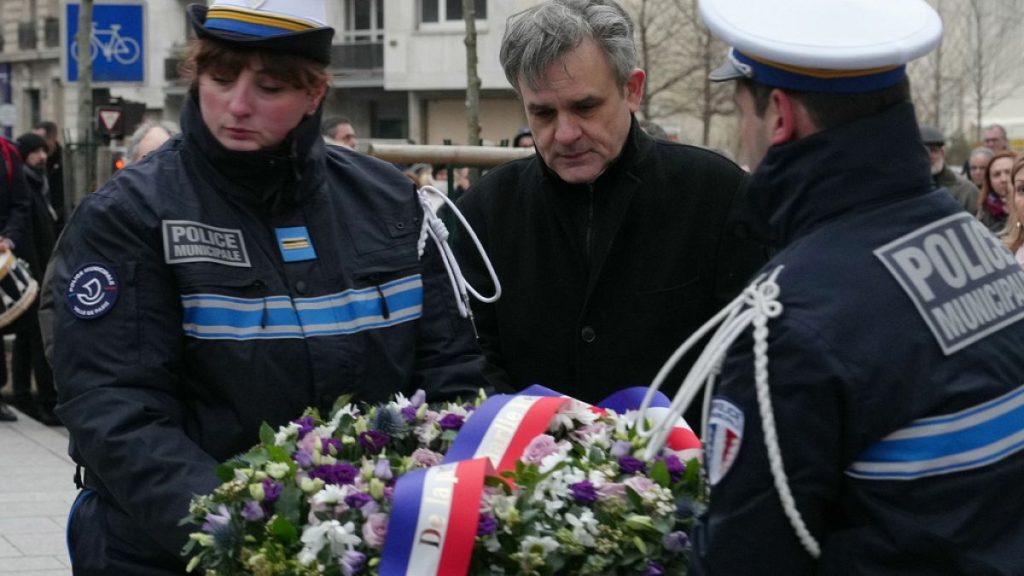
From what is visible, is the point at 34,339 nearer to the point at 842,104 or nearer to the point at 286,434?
the point at 286,434

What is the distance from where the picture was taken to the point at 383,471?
2822 mm

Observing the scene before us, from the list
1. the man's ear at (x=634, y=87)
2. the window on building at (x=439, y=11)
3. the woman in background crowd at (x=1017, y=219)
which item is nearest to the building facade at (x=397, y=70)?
the window on building at (x=439, y=11)

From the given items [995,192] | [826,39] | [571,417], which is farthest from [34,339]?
[826,39]

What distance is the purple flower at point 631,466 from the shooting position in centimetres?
280

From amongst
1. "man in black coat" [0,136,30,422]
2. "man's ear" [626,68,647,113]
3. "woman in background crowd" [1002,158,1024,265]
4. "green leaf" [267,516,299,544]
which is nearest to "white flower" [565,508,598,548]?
"green leaf" [267,516,299,544]

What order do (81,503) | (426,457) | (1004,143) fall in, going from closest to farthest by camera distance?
1. (426,457)
2. (81,503)
3. (1004,143)

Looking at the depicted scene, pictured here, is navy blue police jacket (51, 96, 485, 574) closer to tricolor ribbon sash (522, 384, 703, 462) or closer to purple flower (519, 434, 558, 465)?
tricolor ribbon sash (522, 384, 703, 462)

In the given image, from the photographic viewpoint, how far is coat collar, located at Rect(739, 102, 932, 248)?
241 centimetres

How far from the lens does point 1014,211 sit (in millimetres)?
7789

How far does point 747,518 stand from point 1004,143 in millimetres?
15424

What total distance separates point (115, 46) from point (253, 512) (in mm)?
13618

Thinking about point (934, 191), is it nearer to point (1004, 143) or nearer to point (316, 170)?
point (316, 170)

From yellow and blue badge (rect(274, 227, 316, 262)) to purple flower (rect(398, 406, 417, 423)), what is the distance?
416 millimetres

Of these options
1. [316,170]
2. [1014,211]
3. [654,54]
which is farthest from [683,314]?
[654,54]
